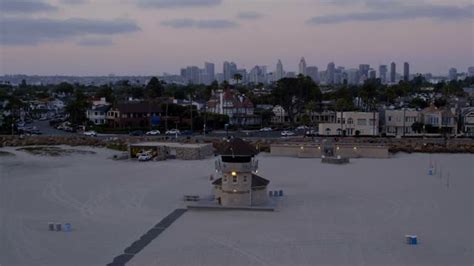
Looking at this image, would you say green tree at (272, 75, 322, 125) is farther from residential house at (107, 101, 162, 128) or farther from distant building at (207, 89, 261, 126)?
residential house at (107, 101, 162, 128)

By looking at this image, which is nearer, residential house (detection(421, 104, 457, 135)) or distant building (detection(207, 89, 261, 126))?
residential house (detection(421, 104, 457, 135))

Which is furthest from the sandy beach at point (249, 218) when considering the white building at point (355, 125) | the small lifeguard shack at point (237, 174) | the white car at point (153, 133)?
the white car at point (153, 133)

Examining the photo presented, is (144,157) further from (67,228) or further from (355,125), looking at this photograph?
(355,125)

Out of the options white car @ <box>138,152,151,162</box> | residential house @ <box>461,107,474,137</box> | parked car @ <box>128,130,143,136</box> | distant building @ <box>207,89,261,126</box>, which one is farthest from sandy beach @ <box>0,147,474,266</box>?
distant building @ <box>207,89,261,126</box>

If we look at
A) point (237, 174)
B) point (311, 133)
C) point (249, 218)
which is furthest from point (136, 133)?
point (249, 218)

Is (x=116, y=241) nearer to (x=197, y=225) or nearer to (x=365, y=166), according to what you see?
(x=197, y=225)

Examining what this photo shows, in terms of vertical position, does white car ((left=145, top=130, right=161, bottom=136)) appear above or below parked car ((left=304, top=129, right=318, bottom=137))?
below
